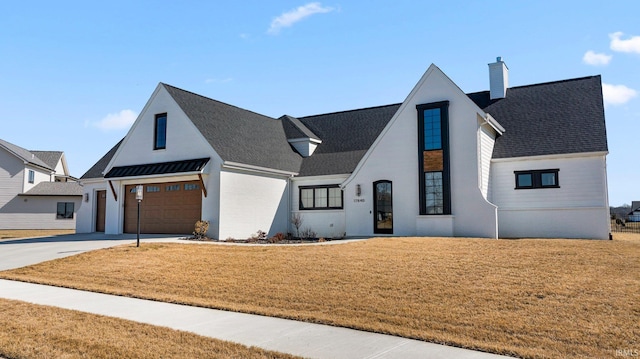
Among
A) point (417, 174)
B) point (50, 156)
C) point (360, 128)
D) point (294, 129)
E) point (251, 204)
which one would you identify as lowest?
point (251, 204)

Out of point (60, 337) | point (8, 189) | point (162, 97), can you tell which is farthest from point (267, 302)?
point (8, 189)

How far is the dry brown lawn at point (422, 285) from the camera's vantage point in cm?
727

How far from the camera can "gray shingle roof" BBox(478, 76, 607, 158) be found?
20594 millimetres

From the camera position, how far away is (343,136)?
2836 cm

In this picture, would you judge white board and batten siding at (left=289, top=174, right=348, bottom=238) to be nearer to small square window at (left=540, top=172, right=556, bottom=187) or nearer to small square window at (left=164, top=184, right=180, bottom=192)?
small square window at (left=164, top=184, right=180, bottom=192)

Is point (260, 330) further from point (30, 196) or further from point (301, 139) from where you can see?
point (30, 196)

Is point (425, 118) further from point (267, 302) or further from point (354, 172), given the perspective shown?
point (267, 302)

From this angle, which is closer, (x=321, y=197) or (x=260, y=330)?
(x=260, y=330)

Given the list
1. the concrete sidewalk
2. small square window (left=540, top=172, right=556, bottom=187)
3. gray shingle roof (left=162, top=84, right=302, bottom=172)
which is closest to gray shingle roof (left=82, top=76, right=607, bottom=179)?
gray shingle roof (left=162, top=84, right=302, bottom=172)

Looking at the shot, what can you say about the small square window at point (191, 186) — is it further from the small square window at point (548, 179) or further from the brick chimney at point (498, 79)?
the brick chimney at point (498, 79)

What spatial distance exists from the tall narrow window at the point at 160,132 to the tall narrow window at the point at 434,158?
1277cm

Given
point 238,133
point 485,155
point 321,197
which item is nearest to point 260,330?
point 485,155

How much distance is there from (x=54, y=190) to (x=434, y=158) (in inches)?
1456

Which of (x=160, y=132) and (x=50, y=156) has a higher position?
(x=50, y=156)
